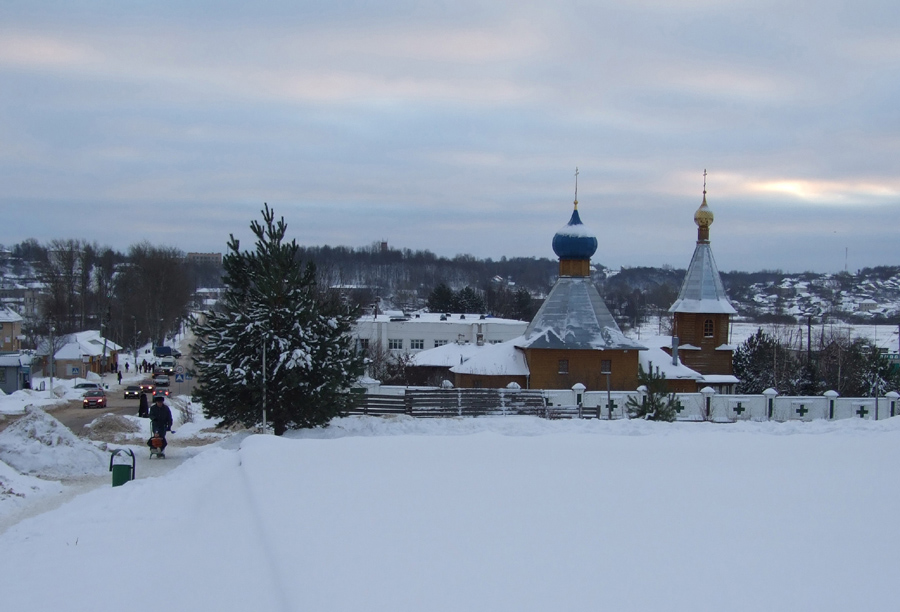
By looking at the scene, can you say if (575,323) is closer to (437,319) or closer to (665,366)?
(665,366)

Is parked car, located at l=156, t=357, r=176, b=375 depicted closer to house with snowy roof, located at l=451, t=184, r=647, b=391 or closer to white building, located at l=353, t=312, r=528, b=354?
white building, located at l=353, t=312, r=528, b=354

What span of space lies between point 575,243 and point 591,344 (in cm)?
474

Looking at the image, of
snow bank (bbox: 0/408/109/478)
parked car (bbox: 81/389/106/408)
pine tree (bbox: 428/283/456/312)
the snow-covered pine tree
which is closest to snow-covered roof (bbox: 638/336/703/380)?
the snow-covered pine tree

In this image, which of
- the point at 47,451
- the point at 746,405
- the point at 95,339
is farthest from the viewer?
the point at 95,339

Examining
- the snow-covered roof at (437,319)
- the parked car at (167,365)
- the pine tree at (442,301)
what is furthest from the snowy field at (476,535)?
the pine tree at (442,301)

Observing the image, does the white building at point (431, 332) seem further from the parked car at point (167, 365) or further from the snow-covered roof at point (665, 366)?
the snow-covered roof at point (665, 366)

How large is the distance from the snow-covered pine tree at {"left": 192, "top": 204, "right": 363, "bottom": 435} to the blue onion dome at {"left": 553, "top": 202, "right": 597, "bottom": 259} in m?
17.4

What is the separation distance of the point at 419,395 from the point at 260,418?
523 cm

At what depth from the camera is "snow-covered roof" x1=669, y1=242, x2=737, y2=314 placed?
110 ft

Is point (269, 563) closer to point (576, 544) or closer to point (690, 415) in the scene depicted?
point (576, 544)

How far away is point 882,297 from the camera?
500 feet

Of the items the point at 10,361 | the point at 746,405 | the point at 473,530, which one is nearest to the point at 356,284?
the point at 10,361

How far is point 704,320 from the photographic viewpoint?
3362 centimetres

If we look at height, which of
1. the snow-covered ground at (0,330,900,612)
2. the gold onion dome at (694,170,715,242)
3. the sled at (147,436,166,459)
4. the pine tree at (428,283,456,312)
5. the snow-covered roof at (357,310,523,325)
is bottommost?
the sled at (147,436,166,459)
